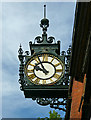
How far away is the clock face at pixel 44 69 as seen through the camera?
9.34m

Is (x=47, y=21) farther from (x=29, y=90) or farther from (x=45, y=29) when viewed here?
(x=29, y=90)

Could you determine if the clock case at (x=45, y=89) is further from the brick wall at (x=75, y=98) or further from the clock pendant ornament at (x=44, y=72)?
the brick wall at (x=75, y=98)

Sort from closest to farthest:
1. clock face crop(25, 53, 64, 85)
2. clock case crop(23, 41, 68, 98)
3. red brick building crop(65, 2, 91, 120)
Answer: red brick building crop(65, 2, 91, 120) < clock case crop(23, 41, 68, 98) < clock face crop(25, 53, 64, 85)

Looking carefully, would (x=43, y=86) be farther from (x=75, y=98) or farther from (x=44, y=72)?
(x=75, y=98)

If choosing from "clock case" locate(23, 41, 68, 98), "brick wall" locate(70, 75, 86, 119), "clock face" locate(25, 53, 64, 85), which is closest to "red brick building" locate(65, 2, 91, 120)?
"clock case" locate(23, 41, 68, 98)

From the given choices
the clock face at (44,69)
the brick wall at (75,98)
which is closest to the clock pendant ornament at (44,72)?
the clock face at (44,69)

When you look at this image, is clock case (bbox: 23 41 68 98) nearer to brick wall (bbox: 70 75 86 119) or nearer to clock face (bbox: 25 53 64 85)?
clock face (bbox: 25 53 64 85)

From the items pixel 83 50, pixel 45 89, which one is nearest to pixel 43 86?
pixel 45 89

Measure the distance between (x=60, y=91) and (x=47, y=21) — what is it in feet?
11.8

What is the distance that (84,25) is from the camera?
708cm

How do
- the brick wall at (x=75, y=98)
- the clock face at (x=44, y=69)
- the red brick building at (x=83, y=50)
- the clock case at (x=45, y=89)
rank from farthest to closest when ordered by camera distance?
the brick wall at (x=75, y=98) < the clock face at (x=44, y=69) < the clock case at (x=45, y=89) < the red brick building at (x=83, y=50)

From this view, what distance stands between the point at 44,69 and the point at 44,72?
17 cm

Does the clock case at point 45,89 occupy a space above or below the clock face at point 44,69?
below

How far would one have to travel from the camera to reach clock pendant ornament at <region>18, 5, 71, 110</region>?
9133 mm
